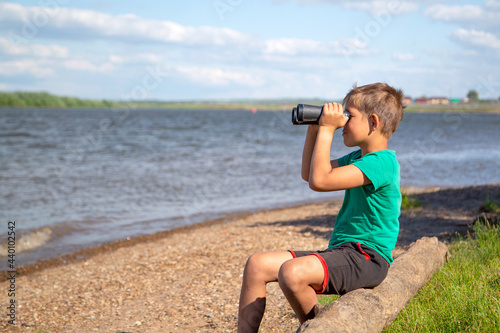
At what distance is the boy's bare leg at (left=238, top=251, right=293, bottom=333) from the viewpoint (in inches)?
105

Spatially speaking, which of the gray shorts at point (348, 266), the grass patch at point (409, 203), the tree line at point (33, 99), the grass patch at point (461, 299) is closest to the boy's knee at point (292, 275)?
the gray shorts at point (348, 266)

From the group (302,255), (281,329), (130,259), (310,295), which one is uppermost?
(302,255)

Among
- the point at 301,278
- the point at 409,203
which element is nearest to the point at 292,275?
the point at 301,278

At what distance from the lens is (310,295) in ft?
8.68

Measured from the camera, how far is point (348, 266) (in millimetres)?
2658

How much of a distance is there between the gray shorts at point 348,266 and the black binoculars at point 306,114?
0.77 metres

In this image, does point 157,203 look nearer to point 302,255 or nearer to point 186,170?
point 186,170

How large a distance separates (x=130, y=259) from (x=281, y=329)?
12.2 feet

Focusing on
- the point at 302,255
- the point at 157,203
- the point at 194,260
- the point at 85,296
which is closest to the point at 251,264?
the point at 302,255

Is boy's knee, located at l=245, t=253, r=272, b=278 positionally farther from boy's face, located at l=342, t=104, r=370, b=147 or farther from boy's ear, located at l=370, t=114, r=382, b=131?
boy's ear, located at l=370, t=114, r=382, b=131

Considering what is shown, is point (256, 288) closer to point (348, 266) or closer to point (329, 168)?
point (348, 266)

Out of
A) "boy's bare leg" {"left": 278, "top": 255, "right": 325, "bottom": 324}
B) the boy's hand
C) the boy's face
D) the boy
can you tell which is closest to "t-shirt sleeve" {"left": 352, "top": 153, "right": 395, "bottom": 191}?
the boy

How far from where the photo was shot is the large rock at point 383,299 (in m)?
2.52

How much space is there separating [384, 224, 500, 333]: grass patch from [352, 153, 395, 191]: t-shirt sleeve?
1019mm
